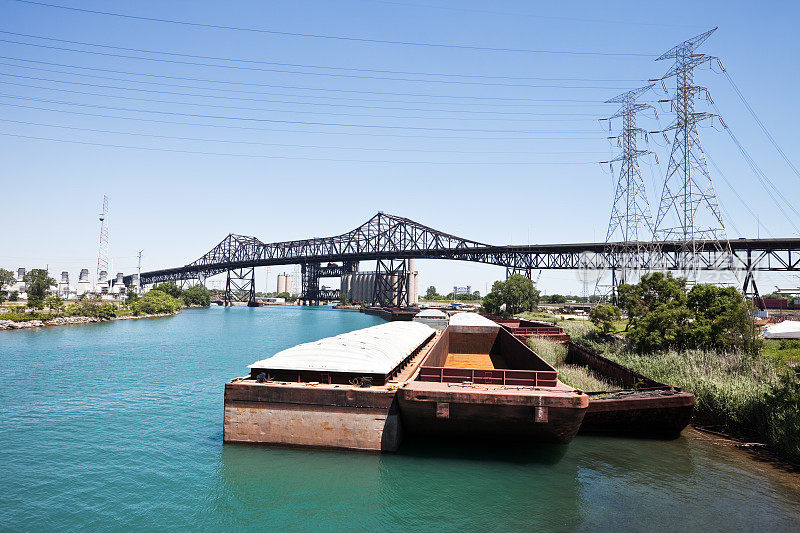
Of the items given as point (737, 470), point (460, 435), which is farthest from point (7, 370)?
point (737, 470)

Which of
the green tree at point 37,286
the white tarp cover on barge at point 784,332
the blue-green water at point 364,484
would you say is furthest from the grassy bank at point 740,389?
→ the green tree at point 37,286

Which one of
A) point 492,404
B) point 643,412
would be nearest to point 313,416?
point 492,404

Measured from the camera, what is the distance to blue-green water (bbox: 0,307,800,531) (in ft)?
41.7

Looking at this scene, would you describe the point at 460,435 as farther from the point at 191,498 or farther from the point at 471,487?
the point at 191,498

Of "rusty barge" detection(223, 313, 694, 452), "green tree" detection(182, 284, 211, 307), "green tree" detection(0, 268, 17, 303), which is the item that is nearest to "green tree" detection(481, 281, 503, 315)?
"rusty barge" detection(223, 313, 694, 452)

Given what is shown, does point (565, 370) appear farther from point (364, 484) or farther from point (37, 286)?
point (37, 286)

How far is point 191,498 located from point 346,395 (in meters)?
5.37

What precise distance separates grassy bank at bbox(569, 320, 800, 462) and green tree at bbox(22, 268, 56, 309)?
9476 centimetres

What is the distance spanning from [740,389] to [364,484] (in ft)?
53.2

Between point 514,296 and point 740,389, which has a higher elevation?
point 514,296

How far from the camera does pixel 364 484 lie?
569 inches

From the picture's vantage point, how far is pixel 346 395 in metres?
15.6

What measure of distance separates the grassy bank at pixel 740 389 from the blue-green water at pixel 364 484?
4.57 feet

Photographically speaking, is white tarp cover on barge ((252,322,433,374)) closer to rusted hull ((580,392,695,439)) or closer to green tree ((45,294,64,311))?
rusted hull ((580,392,695,439))
